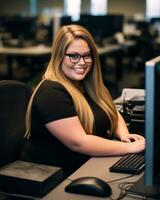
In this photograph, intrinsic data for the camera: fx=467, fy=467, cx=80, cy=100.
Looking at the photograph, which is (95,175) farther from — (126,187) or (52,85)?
(52,85)

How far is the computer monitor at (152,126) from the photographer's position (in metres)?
1.40

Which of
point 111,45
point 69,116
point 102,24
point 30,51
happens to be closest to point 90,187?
point 69,116

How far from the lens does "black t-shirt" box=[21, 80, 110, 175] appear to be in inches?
80.4

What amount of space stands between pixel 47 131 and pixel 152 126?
77 centimetres

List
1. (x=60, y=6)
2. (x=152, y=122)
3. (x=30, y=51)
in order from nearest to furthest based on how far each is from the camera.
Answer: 1. (x=152, y=122)
2. (x=30, y=51)
3. (x=60, y=6)

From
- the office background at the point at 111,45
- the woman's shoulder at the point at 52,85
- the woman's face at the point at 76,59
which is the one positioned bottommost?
the office background at the point at 111,45

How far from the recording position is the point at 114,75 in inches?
374

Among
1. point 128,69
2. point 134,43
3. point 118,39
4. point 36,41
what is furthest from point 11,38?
point 128,69

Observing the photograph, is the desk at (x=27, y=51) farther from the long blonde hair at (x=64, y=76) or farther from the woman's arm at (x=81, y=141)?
the woman's arm at (x=81, y=141)

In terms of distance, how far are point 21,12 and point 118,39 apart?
23.9ft

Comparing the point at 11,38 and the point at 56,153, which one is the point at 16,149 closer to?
the point at 56,153

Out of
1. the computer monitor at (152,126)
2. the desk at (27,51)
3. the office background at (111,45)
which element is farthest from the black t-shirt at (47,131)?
the desk at (27,51)

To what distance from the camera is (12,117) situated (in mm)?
2297

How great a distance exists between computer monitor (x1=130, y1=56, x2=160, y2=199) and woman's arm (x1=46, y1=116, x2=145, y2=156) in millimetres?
471
